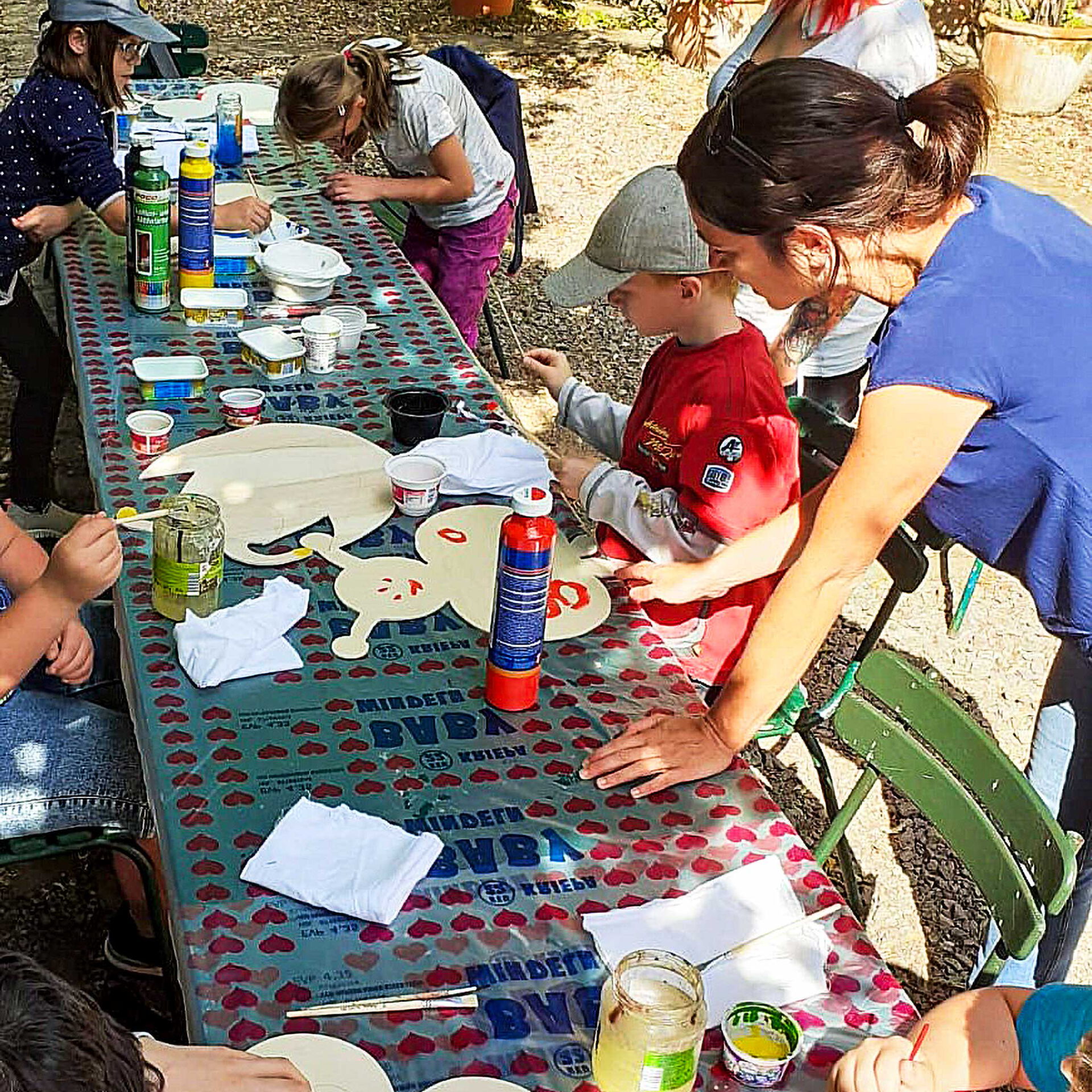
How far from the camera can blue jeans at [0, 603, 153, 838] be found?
2.36m

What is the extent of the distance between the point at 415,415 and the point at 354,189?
1.60 m

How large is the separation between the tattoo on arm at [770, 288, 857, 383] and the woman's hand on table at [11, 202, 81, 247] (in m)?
2.05

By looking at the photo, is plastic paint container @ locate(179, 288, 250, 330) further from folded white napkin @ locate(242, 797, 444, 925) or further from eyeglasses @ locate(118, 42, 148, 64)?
folded white napkin @ locate(242, 797, 444, 925)

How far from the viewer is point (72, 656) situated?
8.45ft

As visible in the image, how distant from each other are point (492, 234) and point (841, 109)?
8.98 ft

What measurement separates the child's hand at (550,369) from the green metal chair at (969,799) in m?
1.09

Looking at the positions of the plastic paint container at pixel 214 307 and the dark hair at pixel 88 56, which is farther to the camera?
the dark hair at pixel 88 56

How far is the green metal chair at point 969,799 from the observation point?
1.99 m

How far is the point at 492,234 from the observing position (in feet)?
15.1

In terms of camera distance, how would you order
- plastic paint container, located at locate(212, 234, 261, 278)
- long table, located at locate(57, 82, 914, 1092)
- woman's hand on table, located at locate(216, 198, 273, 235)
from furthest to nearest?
woman's hand on table, located at locate(216, 198, 273, 235), plastic paint container, located at locate(212, 234, 261, 278), long table, located at locate(57, 82, 914, 1092)

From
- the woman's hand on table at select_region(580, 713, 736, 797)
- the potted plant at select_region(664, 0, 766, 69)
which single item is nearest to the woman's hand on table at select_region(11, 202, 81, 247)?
the woman's hand on table at select_region(580, 713, 736, 797)

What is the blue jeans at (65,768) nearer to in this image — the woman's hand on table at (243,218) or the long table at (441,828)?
the long table at (441,828)

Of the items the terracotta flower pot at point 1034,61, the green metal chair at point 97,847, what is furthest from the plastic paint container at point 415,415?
the terracotta flower pot at point 1034,61

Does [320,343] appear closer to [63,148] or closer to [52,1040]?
[63,148]
